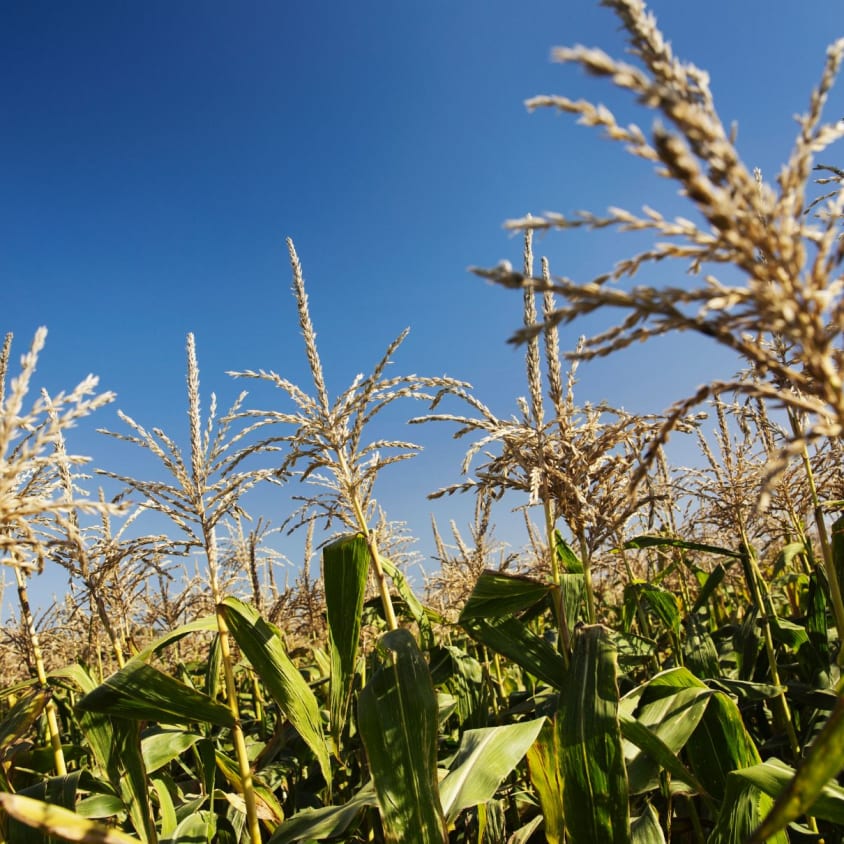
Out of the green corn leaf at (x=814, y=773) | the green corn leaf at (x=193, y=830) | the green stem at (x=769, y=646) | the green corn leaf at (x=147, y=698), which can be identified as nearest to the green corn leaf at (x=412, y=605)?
the green corn leaf at (x=147, y=698)

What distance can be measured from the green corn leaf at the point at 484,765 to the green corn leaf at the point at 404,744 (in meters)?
0.16

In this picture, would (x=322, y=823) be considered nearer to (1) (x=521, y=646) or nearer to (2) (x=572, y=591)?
(1) (x=521, y=646)

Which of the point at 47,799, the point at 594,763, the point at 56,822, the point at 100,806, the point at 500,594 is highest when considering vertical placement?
the point at 500,594

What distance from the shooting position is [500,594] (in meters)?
2.50

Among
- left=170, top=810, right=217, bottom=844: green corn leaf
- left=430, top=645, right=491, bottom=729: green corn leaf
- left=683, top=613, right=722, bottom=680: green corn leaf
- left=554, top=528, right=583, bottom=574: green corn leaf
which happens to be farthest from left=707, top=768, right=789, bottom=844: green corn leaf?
left=170, top=810, right=217, bottom=844: green corn leaf

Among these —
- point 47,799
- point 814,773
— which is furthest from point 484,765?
point 47,799

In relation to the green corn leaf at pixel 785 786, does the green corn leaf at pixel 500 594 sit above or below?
above

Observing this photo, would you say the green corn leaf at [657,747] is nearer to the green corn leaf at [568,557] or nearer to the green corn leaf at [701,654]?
the green corn leaf at [701,654]

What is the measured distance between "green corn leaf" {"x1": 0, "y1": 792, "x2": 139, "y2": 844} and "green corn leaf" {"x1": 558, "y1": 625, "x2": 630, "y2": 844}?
1.27 m

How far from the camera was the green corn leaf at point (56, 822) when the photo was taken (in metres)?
1.44

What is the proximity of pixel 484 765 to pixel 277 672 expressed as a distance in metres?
0.99

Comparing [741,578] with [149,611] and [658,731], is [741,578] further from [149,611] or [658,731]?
[149,611]

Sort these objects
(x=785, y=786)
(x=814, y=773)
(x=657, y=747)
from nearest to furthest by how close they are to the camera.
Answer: (x=814, y=773) → (x=785, y=786) → (x=657, y=747)

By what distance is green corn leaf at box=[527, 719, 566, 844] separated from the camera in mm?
2166
